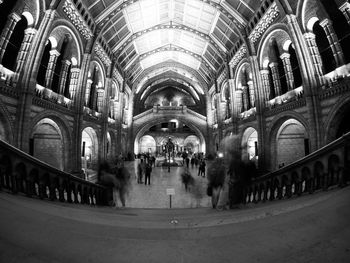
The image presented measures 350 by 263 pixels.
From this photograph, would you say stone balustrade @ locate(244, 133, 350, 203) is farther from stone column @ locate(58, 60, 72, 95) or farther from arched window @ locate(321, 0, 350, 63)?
stone column @ locate(58, 60, 72, 95)

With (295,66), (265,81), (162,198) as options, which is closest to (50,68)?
(162,198)

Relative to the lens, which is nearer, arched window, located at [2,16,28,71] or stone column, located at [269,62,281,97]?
arched window, located at [2,16,28,71]

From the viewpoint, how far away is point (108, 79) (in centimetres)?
1769

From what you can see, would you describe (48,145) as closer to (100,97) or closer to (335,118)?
(100,97)

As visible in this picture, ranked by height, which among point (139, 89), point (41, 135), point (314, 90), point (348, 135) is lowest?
point (348, 135)

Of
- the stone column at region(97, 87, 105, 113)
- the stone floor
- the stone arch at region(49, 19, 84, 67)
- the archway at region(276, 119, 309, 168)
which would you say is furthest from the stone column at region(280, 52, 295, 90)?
the stone column at region(97, 87, 105, 113)

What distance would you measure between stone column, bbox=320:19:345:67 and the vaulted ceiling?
5.96m

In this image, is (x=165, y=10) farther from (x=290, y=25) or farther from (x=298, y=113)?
(x=298, y=113)

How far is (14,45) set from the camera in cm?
916

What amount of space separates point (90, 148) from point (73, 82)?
6.46 m

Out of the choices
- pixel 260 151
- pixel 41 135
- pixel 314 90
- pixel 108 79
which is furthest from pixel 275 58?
pixel 41 135

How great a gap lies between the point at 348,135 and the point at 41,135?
15922 mm

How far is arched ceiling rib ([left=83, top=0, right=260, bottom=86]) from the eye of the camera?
1450 centimetres

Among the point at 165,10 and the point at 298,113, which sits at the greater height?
the point at 165,10
